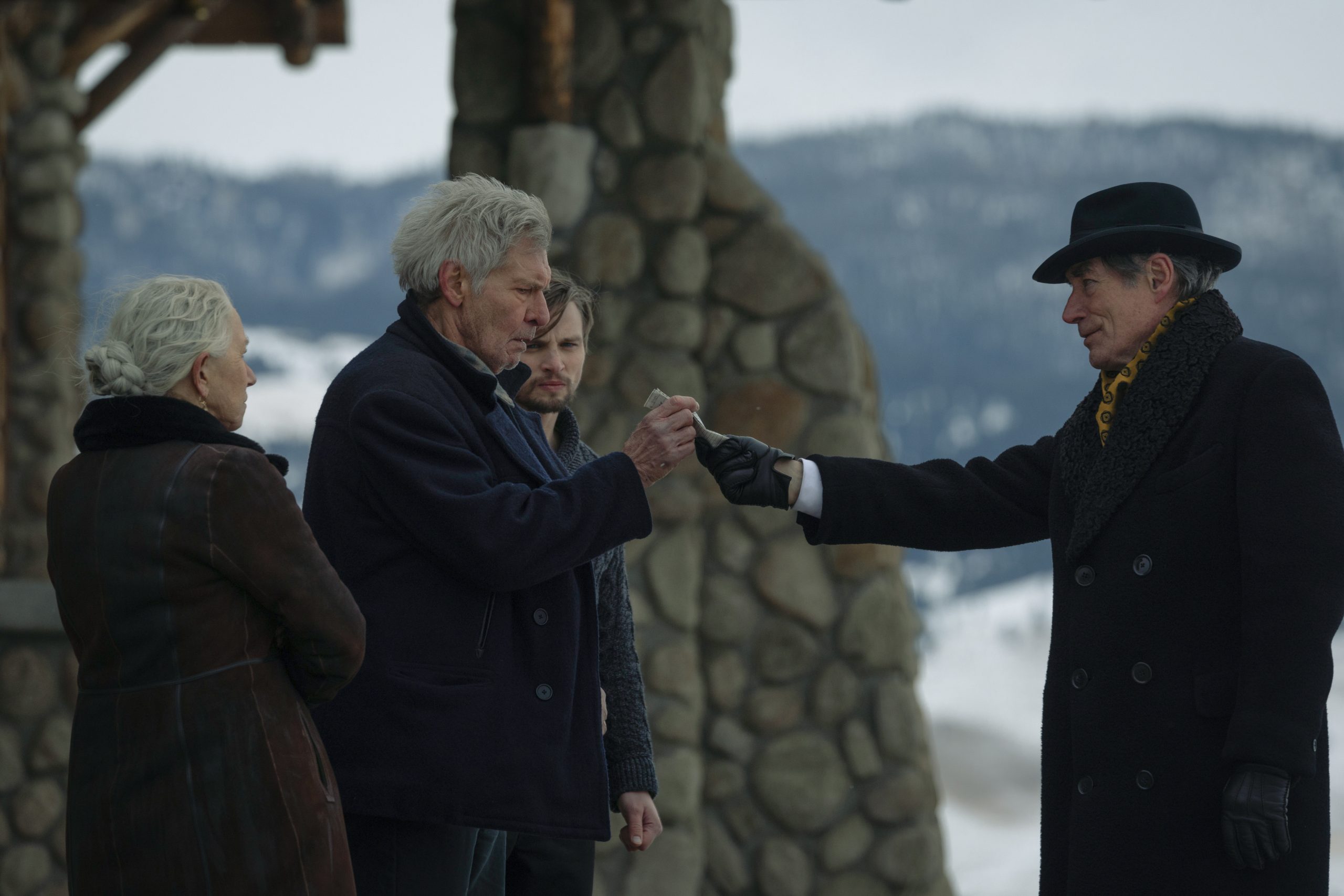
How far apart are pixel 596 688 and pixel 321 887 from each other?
0.51 metres

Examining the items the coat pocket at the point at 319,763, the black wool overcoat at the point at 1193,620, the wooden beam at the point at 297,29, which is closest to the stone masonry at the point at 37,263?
the wooden beam at the point at 297,29

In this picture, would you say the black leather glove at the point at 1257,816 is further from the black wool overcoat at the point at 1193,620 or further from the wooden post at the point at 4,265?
the wooden post at the point at 4,265

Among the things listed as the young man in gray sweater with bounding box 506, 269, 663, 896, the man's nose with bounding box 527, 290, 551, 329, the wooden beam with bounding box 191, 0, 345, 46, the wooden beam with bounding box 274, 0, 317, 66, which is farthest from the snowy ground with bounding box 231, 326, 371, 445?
the man's nose with bounding box 527, 290, 551, 329

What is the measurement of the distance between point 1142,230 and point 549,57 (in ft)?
7.63

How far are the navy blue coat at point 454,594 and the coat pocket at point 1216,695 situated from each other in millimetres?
832

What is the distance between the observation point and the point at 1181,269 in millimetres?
2150

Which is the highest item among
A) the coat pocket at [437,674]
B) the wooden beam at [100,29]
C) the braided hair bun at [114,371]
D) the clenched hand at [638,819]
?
the wooden beam at [100,29]

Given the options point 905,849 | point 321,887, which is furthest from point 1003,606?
point 321,887

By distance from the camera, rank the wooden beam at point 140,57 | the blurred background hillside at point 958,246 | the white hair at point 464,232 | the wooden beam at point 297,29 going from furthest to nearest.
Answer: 1. the blurred background hillside at point 958,246
2. the wooden beam at point 297,29
3. the wooden beam at point 140,57
4. the white hair at point 464,232

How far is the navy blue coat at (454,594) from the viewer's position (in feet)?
6.14

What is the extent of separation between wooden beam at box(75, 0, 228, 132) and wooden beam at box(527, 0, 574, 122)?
11.4 feet

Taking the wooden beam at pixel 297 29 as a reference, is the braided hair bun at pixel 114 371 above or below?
below

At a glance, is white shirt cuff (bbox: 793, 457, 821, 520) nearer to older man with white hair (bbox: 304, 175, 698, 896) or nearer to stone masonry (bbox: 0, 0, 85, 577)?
older man with white hair (bbox: 304, 175, 698, 896)

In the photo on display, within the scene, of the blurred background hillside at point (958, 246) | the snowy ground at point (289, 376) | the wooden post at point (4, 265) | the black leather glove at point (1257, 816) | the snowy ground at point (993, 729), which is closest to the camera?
the black leather glove at point (1257, 816)
